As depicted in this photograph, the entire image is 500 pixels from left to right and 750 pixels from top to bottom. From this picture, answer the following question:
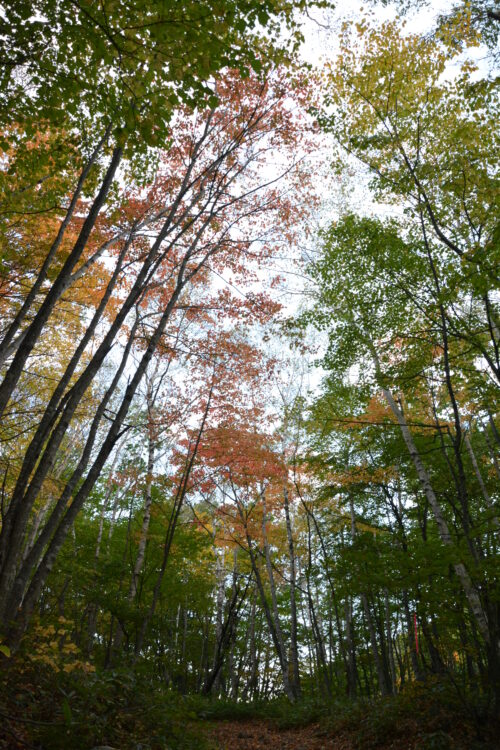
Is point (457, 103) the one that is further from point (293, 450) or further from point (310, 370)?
point (293, 450)

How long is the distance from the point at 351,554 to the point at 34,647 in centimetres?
388

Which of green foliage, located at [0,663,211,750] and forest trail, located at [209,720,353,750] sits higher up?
green foliage, located at [0,663,211,750]

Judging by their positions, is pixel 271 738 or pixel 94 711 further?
pixel 271 738

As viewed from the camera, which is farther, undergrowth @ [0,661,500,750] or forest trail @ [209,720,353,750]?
forest trail @ [209,720,353,750]

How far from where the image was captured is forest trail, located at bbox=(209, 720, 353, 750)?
20.3 feet

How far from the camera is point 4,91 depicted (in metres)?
3.40

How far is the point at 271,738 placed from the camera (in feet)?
23.5

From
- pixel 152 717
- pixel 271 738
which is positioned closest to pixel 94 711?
pixel 152 717

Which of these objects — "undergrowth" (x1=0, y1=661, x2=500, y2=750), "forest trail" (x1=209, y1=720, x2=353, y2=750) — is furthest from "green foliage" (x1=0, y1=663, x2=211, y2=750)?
"forest trail" (x1=209, y1=720, x2=353, y2=750)

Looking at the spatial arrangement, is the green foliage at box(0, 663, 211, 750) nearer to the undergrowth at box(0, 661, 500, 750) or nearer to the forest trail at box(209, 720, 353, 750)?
the undergrowth at box(0, 661, 500, 750)

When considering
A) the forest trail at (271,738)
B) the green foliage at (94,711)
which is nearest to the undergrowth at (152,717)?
the green foliage at (94,711)

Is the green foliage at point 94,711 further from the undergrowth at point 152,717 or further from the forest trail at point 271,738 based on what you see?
the forest trail at point 271,738

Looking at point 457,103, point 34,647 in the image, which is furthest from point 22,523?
point 457,103

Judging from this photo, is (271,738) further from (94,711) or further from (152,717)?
Answer: (94,711)
